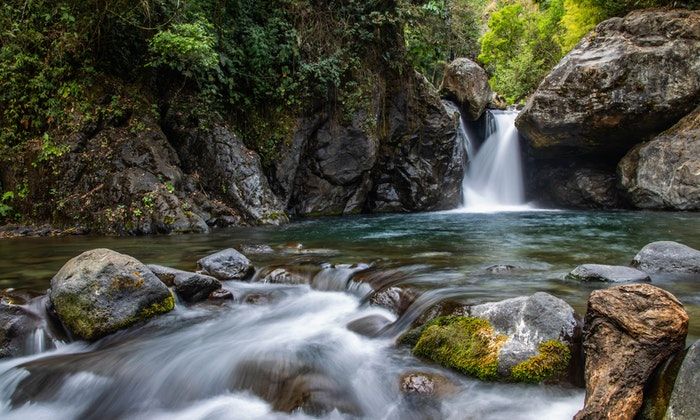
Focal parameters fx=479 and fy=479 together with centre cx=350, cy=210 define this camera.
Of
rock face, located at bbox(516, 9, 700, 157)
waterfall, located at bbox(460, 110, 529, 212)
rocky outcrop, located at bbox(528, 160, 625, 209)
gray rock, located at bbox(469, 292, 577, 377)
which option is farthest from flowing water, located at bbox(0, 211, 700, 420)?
waterfall, located at bbox(460, 110, 529, 212)

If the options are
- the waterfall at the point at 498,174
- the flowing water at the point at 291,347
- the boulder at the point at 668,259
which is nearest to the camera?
the flowing water at the point at 291,347

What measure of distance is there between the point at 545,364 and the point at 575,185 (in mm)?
14041

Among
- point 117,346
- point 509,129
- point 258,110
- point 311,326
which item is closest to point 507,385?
point 311,326

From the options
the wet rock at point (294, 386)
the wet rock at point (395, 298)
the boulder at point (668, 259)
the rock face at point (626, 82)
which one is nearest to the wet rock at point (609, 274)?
the boulder at point (668, 259)

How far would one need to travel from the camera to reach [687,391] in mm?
2521

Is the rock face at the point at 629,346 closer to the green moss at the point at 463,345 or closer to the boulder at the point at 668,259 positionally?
the green moss at the point at 463,345

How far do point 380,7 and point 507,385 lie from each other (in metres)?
12.7

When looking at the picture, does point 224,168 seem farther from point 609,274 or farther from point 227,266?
point 609,274

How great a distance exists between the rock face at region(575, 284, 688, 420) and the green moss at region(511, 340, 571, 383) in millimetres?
255

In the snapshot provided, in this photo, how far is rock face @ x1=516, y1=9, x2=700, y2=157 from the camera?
12.7m

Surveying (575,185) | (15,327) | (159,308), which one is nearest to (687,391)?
(159,308)

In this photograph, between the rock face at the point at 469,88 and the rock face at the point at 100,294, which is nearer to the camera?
the rock face at the point at 100,294

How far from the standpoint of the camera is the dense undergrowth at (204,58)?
10086 millimetres

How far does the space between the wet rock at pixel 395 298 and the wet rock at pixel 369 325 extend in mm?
181
